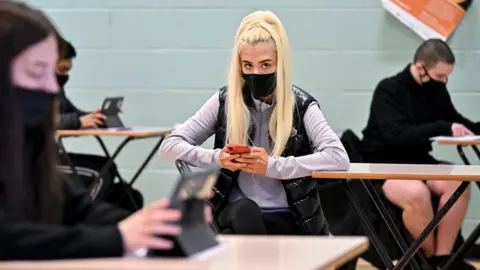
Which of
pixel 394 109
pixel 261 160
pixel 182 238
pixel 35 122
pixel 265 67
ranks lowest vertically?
pixel 394 109

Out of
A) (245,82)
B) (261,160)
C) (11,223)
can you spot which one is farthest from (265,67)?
(11,223)

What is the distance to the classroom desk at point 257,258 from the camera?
3.78 ft

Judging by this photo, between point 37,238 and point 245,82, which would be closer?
point 37,238

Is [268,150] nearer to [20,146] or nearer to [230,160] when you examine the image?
[230,160]

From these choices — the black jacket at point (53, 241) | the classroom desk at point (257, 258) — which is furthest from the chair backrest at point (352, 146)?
the black jacket at point (53, 241)

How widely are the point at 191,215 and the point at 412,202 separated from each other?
252cm

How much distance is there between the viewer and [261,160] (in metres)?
2.57

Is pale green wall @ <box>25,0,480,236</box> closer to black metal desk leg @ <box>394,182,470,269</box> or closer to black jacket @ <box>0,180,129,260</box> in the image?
black metal desk leg @ <box>394,182,470,269</box>

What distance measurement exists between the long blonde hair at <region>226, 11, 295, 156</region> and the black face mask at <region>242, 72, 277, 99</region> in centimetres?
2

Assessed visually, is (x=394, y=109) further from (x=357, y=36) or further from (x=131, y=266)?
(x=131, y=266)

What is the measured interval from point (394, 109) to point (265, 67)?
136 cm

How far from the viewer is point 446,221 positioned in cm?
379

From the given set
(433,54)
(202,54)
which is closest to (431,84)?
(433,54)

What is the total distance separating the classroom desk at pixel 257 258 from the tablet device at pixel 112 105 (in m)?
2.90
